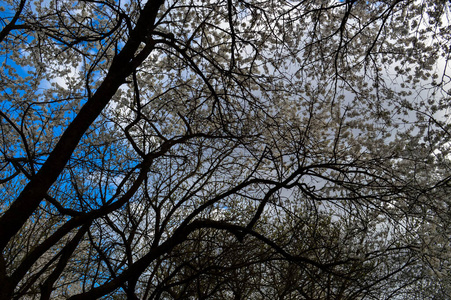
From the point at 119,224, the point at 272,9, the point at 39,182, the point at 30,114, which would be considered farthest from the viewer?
the point at 30,114

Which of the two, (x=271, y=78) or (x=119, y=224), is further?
(x=119, y=224)

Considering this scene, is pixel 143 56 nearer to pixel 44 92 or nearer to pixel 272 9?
pixel 272 9

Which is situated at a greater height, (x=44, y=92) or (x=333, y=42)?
(x=333, y=42)

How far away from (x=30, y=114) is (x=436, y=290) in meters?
12.3

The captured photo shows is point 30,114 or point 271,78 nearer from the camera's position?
point 271,78

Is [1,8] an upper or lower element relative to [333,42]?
lower

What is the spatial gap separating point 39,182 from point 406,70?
Answer: 7047 millimetres

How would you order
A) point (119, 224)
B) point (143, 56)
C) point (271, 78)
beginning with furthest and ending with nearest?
1. point (119, 224)
2. point (271, 78)
3. point (143, 56)

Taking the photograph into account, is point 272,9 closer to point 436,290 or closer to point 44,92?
point 44,92

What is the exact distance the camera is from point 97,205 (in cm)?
533

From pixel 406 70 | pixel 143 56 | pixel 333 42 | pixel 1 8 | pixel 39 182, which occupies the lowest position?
pixel 39 182

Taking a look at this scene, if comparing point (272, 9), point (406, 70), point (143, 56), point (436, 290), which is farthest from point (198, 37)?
point (436, 290)

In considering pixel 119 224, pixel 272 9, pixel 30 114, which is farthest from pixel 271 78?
pixel 30 114

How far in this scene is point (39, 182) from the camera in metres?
3.50
